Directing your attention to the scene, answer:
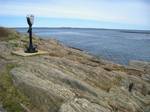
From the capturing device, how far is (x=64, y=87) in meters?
16.2

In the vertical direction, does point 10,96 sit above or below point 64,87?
below

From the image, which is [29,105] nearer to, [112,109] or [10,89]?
→ [10,89]

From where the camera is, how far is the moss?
47.2 ft

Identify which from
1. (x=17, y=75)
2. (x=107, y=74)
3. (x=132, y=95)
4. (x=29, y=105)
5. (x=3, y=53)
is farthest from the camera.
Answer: (x=3, y=53)

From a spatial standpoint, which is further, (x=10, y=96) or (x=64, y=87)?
(x=64, y=87)

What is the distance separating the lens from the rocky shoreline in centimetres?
1466

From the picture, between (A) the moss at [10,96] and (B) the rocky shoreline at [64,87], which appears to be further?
(B) the rocky shoreline at [64,87]

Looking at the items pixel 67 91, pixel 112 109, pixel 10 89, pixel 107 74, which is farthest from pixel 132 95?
pixel 10 89

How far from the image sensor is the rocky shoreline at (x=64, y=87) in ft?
48.1

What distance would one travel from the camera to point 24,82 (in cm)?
1594

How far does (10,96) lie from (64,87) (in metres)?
2.94

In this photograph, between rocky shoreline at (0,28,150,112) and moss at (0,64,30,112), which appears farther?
rocky shoreline at (0,28,150,112)

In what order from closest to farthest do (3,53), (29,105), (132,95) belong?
(29,105) < (132,95) < (3,53)

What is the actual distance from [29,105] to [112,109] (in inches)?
170
